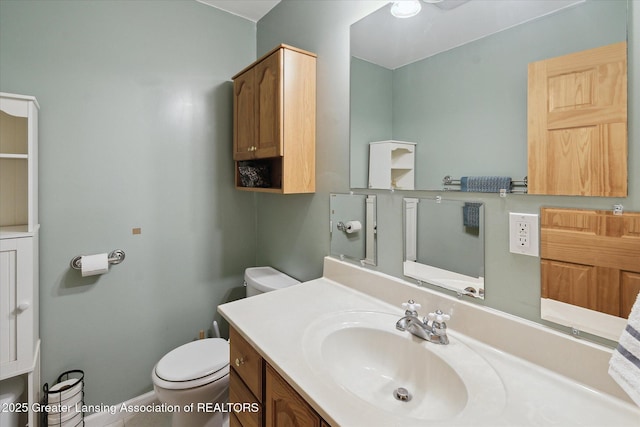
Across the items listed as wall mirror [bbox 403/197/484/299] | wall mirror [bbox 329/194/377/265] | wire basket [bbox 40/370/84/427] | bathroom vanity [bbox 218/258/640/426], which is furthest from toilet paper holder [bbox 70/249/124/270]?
wall mirror [bbox 403/197/484/299]

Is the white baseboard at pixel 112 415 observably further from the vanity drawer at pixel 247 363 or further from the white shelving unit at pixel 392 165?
the white shelving unit at pixel 392 165

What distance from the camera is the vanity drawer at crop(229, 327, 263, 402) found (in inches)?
36.6

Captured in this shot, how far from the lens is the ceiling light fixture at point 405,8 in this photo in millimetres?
1121

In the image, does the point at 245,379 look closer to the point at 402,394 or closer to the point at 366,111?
the point at 402,394

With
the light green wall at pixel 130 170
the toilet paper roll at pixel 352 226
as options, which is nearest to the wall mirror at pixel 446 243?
the toilet paper roll at pixel 352 226

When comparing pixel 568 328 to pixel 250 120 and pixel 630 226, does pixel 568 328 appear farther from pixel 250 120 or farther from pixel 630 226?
pixel 250 120

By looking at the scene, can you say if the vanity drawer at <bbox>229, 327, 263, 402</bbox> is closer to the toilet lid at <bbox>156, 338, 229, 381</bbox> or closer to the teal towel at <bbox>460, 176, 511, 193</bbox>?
the toilet lid at <bbox>156, 338, 229, 381</bbox>

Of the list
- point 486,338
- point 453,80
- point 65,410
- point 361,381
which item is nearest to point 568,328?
point 486,338

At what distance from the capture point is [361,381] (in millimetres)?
955

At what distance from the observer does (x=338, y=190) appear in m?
1.50

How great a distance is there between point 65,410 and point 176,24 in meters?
2.20

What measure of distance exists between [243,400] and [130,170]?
1.40 meters

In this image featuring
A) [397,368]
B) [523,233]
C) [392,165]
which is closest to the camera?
[523,233]

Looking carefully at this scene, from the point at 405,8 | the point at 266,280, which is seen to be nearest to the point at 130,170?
the point at 266,280
